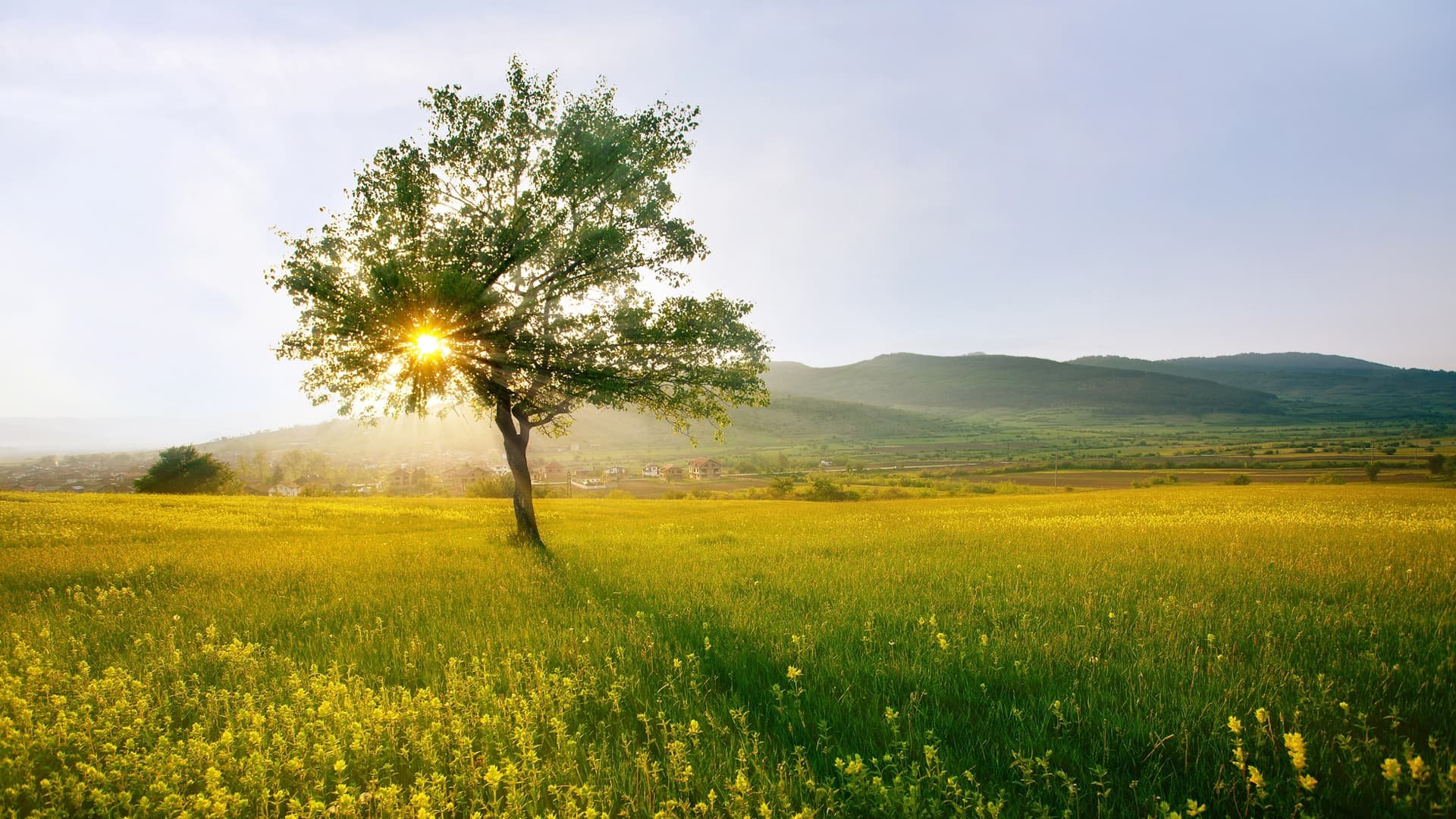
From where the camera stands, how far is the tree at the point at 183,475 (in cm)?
5775

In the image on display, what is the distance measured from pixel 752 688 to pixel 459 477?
352 feet

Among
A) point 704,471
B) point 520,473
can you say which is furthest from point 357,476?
point 520,473

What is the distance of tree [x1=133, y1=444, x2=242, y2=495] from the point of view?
57.8 meters

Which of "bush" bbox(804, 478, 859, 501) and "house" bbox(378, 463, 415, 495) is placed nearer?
"bush" bbox(804, 478, 859, 501)

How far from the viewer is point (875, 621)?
643 centimetres

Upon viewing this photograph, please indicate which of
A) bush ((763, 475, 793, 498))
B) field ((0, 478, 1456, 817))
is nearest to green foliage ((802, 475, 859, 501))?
bush ((763, 475, 793, 498))

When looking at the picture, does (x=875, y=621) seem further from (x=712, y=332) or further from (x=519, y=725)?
(x=712, y=332)

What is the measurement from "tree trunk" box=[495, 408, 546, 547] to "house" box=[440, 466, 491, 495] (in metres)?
74.3

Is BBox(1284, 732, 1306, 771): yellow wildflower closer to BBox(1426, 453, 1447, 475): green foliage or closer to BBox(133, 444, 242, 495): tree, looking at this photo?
BBox(133, 444, 242, 495): tree

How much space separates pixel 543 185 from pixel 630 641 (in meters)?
11.7

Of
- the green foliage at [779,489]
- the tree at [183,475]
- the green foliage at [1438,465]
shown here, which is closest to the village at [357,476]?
the tree at [183,475]

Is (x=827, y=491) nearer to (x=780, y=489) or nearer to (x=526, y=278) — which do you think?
(x=780, y=489)

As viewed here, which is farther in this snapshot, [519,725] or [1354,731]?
[519,725]

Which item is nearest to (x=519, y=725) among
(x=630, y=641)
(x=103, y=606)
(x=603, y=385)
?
(x=630, y=641)
